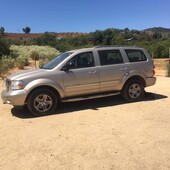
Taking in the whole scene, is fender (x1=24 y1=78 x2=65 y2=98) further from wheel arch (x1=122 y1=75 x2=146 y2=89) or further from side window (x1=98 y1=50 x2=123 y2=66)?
wheel arch (x1=122 y1=75 x2=146 y2=89)

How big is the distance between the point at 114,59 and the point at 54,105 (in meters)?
A: 2.40

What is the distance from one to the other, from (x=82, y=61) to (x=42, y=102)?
168 centimetres

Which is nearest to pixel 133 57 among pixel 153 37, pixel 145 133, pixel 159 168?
pixel 145 133

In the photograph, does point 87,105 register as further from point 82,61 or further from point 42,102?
point 42,102

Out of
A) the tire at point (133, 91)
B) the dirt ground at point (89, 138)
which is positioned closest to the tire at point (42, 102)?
the dirt ground at point (89, 138)

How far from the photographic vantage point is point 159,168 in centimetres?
461

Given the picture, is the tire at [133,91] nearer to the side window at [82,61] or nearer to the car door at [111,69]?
the car door at [111,69]

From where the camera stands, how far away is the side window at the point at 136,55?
31.6ft

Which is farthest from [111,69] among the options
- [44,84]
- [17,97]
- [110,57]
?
[17,97]

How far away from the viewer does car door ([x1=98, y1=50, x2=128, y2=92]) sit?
29.7 feet

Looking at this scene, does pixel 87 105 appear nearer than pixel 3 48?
Yes

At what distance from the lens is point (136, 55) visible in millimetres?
9805

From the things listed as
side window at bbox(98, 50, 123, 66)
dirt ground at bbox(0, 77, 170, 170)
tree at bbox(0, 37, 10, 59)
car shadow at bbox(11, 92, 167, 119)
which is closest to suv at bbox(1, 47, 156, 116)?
side window at bbox(98, 50, 123, 66)

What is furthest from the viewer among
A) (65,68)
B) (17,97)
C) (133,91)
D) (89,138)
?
(133,91)
